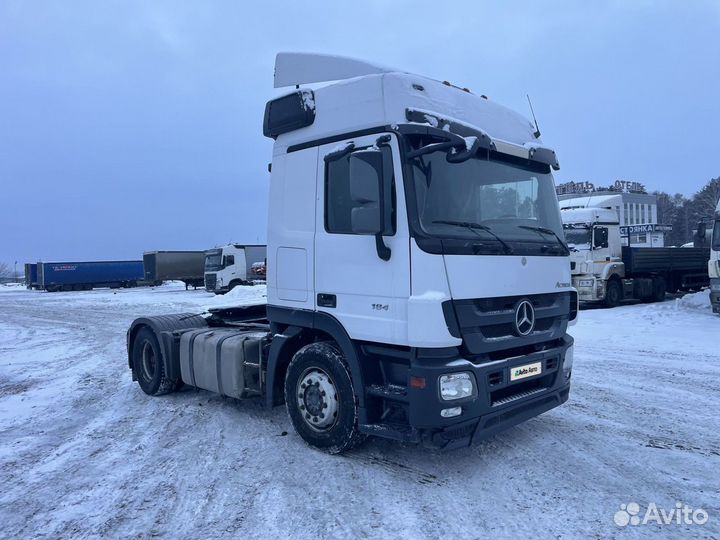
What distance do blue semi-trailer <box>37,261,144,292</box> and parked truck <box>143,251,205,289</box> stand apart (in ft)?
35.5

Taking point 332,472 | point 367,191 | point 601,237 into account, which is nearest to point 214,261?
point 601,237

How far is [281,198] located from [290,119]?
2.55ft

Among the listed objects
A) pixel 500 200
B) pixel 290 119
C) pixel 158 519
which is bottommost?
pixel 158 519

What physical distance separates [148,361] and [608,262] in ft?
52.2

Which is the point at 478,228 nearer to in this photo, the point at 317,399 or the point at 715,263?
the point at 317,399

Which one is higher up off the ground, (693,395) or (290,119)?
(290,119)

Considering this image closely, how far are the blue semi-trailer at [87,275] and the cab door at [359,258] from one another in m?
54.2

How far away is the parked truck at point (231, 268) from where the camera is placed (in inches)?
1268

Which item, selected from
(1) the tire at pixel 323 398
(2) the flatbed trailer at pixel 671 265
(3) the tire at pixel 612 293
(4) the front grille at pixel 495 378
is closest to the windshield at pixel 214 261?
(3) the tire at pixel 612 293

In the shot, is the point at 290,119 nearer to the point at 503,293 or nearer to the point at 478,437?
the point at 503,293

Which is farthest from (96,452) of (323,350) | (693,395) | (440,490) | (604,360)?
(604,360)

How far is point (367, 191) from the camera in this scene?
4180mm

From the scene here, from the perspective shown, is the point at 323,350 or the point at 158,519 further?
the point at 323,350

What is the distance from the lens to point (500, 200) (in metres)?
4.62
